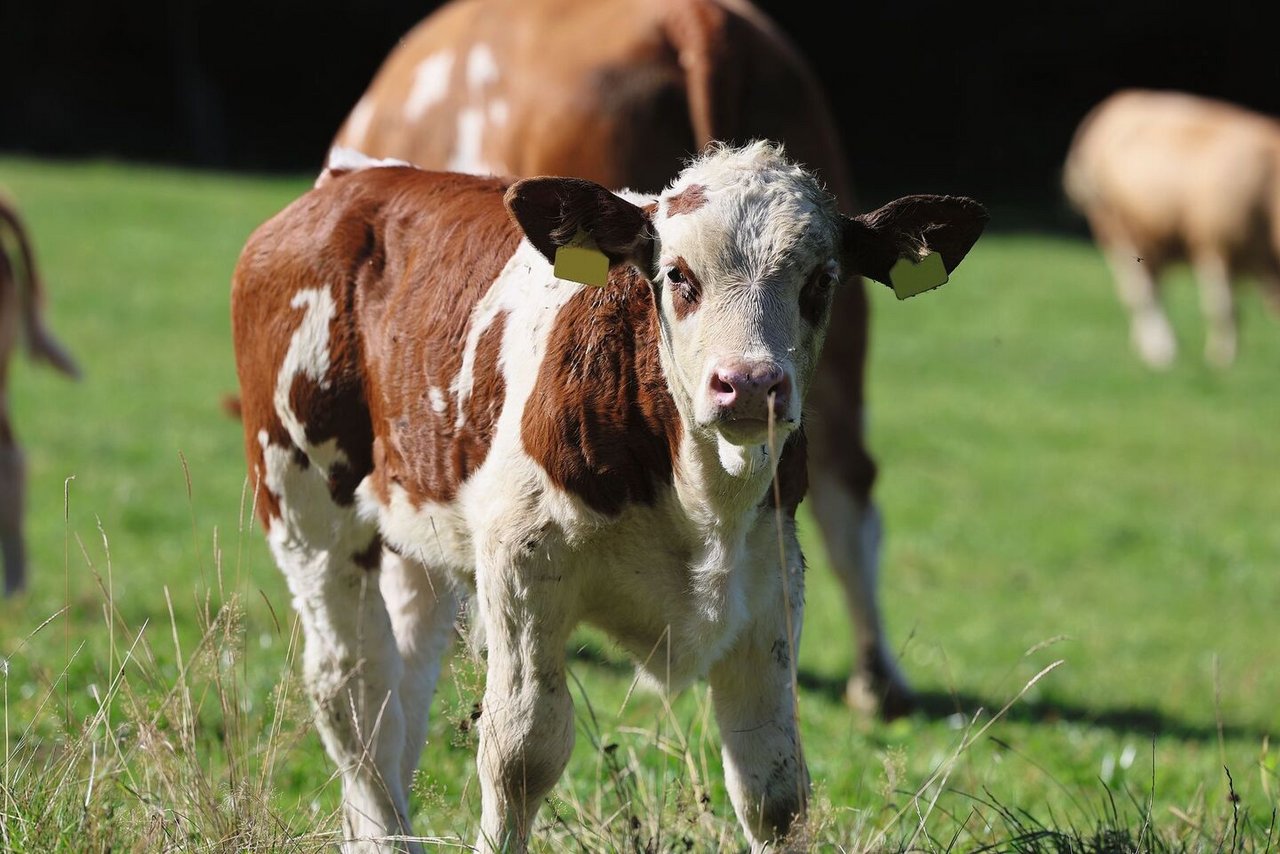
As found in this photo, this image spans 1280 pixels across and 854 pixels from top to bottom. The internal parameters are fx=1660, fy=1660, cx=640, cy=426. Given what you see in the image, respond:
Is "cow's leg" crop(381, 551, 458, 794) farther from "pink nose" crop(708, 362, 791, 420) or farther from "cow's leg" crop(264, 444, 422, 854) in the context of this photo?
"pink nose" crop(708, 362, 791, 420)

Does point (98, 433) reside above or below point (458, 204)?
below

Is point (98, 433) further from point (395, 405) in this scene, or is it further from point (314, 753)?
point (395, 405)

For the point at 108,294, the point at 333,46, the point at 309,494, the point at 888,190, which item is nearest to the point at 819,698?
the point at 309,494

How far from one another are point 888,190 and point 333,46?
11.0m

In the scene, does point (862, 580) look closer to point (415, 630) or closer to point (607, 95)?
point (607, 95)

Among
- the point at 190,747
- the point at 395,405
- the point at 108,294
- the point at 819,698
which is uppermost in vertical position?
the point at 395,405

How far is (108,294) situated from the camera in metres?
17.8

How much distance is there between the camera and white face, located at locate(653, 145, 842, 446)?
3.07m

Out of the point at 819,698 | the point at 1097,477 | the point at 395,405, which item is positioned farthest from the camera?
the point at 1097,477

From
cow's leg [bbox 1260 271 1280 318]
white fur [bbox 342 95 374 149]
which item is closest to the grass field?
cow's leg [bbox 1260 271 1280 318]

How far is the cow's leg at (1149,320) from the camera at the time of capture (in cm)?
1834

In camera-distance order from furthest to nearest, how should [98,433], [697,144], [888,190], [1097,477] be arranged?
1. [888,190]
2. [1097,477]
3. [98,433]
4. [697,144]

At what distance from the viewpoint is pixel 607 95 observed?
6.23 meters

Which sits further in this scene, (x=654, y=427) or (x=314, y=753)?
(x=314, y=753)
